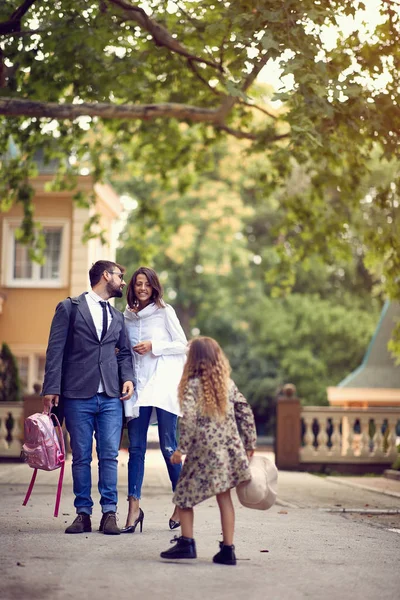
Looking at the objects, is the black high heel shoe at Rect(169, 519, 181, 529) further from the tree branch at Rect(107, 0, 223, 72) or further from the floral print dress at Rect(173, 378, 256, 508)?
the tree branch at Rect(107, 0, 223, 72)

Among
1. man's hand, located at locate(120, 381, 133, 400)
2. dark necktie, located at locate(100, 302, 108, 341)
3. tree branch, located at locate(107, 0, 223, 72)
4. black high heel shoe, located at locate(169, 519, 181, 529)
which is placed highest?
tree branch, located at locate(107, 0, 223, 72)

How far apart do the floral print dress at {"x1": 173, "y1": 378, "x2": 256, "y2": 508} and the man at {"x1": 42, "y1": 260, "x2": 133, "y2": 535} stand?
5.22ft

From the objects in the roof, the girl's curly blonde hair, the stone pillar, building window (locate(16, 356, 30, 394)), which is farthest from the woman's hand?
building window (locate(16, 356, 30, 394))

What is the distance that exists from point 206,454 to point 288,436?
1254cm

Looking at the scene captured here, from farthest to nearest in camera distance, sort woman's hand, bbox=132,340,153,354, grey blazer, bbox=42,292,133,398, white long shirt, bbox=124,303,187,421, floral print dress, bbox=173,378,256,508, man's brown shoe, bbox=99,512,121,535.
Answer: woman's hand, bbox=132,340,153,354 → white long shirt, bbox=124,303,187,421 → grey blazer, bbox=42,292,133,398 → man's brown shoe, bbox=99,512,121,535 → floral print dress, bbox=173,378,256,508

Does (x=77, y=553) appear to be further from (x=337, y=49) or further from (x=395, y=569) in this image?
(x=337, y=49)

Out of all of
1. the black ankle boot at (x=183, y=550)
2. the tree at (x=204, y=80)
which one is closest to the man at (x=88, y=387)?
the black ankle boot at (x=183, y=550)

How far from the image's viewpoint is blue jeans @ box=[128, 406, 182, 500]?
320 inches

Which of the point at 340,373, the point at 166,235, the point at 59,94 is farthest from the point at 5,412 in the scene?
the point at 340,373

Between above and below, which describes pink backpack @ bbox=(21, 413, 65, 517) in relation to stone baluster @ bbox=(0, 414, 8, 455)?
above

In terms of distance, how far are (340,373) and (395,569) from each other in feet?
128

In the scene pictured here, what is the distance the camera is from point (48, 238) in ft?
86.0

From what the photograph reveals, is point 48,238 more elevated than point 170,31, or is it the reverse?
point 170,31

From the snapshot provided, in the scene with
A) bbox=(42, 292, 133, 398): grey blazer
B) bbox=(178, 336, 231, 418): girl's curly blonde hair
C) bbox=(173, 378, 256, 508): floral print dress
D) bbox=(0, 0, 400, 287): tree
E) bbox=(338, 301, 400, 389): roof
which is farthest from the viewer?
bbox=(338, 301, 400, 389): roof
